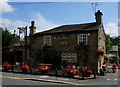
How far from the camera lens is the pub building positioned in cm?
1812

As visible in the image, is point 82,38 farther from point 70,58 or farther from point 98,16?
point 98,16

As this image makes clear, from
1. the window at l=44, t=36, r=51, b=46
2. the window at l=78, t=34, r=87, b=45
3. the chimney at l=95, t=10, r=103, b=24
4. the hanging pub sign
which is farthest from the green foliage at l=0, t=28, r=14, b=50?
the chimney at l=95, t=10, r=103, b=24

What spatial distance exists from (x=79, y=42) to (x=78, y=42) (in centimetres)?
13

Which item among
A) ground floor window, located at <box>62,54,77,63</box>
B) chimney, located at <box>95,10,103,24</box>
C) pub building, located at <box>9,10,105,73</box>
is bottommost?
ground floor window, located at <box>62,54,77,63</box>

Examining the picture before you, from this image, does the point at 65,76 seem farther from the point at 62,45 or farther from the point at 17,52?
the point at 17,52

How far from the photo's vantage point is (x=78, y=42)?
19.0 meters

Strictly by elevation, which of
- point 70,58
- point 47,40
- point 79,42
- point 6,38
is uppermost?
point 6,38

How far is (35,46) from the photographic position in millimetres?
22156

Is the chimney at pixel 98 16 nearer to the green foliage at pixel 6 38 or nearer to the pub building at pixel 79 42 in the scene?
the pub building at pixel 79 42

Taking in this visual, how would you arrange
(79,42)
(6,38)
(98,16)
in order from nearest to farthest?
1. (79,42)
2. (98,16)
3. (6,38)

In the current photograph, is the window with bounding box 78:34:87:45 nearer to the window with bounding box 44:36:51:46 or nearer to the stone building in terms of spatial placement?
the stone building

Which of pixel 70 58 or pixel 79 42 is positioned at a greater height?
pixel 79 42

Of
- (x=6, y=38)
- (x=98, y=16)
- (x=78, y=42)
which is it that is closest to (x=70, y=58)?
(x=78, y=42)

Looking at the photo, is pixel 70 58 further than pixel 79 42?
Yes
